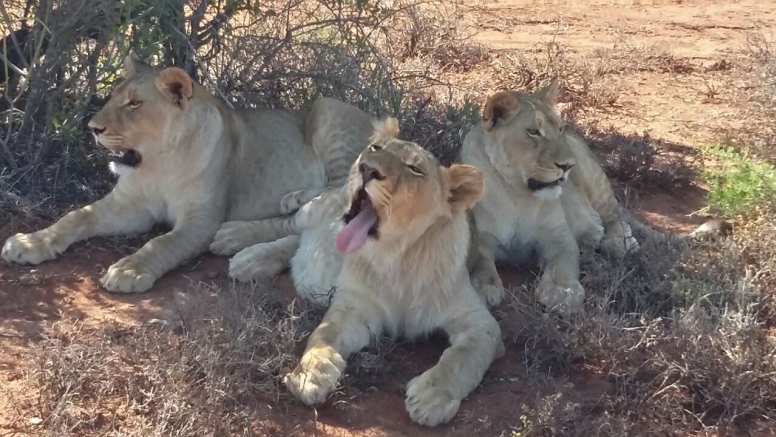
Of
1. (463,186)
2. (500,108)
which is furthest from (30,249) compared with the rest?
(500,108)

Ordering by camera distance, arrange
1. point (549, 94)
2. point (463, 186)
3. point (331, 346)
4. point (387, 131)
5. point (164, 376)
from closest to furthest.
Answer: point (164, 376) → point (331, 346) → point (463, 186) → point (387, 131) → point (549, 94)

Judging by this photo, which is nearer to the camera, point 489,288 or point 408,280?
point 408,280

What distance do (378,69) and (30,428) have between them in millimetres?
3777

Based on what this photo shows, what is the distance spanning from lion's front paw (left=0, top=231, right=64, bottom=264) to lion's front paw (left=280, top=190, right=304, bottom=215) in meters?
1.18

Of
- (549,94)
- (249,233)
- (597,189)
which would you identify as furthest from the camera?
(597,189)

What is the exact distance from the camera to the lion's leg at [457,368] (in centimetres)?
345

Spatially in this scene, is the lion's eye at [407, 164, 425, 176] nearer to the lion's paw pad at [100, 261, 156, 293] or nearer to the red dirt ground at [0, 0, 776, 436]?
the red dirt ground at [0, 0, 776, 436]

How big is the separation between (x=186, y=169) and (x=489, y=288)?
1.67 metres

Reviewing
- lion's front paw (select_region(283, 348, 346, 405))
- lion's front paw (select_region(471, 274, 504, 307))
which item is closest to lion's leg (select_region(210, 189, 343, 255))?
lion's front paw (select_region(471, 274, 504, 307))

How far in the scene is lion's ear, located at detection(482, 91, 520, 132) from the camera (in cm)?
475

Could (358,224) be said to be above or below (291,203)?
above

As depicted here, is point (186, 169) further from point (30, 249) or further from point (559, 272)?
point (559, 272)

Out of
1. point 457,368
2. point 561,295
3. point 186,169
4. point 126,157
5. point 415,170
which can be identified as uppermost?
point 415,170

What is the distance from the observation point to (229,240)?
16.3ft
